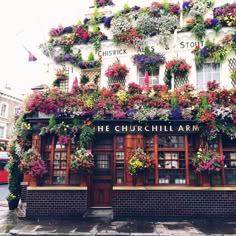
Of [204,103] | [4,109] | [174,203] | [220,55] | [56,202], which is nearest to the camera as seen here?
[174,203]

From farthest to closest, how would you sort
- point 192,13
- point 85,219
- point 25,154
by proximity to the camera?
point 192,13 < point 25,154 < point 85,219

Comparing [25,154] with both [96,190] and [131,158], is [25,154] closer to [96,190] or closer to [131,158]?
[96,190]

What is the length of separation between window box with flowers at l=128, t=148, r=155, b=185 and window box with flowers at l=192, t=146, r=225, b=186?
1800mm

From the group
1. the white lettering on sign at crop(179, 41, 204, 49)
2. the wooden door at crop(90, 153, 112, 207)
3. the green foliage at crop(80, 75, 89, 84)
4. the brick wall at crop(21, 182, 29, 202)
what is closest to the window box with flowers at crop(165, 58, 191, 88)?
the white lettering on sign at crop(179, 41, 204, 49)

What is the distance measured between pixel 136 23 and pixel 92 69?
3.21 metres

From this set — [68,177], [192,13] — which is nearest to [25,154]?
[68,177]

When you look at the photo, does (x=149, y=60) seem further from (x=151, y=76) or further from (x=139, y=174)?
(x=139, y=174)

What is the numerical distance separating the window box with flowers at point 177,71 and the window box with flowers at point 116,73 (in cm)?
202

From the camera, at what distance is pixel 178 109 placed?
34.1ft

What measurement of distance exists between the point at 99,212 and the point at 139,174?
7.91 ft

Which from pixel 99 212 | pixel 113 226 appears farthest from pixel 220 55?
pixel 99 212

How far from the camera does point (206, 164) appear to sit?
383 inches

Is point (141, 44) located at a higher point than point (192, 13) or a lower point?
lower

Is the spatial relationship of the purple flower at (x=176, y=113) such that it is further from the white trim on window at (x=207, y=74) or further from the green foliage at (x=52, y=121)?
the green foliage at (x=52, y=121)
